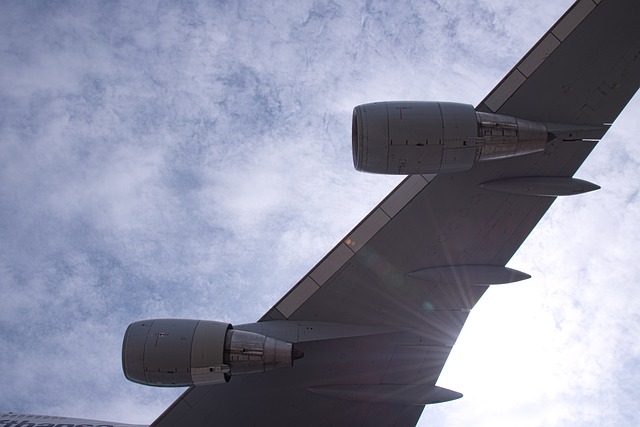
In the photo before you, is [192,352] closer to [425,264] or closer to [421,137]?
[425,264]

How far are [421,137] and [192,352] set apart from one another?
17.6 ft

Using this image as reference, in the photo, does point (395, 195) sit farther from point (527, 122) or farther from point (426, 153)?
point (527, 122)

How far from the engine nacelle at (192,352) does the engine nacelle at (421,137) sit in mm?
3791

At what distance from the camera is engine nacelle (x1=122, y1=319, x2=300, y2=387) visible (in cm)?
864

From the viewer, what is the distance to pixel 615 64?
8188 millimetres

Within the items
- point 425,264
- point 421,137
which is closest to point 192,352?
point 425,264

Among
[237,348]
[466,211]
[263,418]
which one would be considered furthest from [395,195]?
[263,418]

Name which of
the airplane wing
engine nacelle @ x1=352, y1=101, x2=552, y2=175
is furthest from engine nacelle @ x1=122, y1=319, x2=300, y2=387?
engine nacelle @ x1=352, y1=101, x2=552, y2=175

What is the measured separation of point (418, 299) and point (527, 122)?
4.09m

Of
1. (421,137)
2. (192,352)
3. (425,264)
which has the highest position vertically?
(421,137)

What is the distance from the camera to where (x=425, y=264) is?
9.81 metres

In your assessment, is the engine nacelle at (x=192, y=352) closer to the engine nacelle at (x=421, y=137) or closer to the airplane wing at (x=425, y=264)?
the airplane wing at (x=425, y=264)

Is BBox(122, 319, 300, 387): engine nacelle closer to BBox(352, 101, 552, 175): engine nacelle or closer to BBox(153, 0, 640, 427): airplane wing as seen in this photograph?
BBox(153, 0, 640, 427): airplane wing

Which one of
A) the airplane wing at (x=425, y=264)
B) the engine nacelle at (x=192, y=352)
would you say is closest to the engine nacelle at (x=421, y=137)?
the airplane wing at (x=425, y=264)
